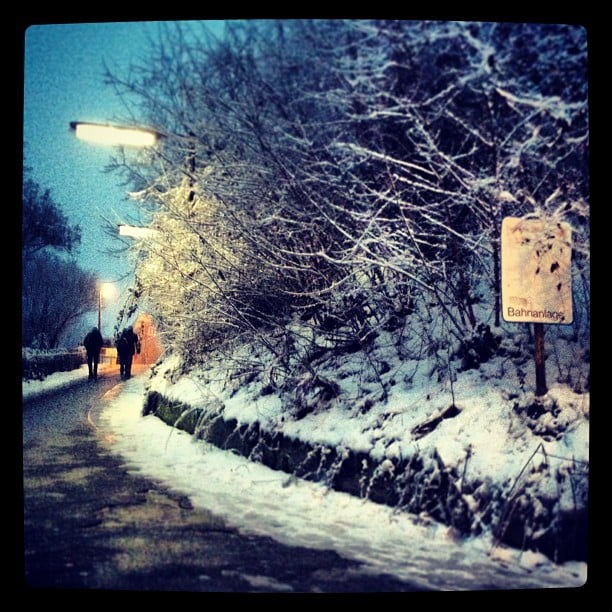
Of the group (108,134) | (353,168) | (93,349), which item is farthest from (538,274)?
(93,349)

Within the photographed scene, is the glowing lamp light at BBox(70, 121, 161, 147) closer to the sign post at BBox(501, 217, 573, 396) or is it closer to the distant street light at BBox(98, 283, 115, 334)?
the distant street light at BBox(98, 283, 115, 334)

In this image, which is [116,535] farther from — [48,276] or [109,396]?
[48,276]

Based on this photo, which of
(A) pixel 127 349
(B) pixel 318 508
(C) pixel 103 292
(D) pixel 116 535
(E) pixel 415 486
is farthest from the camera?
(A) pixel 127 349

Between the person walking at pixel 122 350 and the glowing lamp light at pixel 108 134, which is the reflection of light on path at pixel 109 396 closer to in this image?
the person walking at pixel 122 350

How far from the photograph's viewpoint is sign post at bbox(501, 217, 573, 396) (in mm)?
3473

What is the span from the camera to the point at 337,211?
4109 mm

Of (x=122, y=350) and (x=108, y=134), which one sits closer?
(x=108, y=134)

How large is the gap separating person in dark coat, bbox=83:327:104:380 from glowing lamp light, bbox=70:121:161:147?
1544 mm

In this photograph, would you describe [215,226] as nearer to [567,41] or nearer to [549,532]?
[567,41]

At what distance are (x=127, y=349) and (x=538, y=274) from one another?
3.37 metres

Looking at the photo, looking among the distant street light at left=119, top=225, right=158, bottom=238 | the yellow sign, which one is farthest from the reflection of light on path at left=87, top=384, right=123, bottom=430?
the yellow sign

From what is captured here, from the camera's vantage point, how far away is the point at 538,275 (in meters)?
3.47

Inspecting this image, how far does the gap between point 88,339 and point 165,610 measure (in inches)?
84.5
